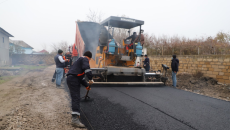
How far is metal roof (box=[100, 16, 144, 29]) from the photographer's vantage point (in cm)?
638

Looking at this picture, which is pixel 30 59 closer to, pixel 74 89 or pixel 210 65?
pixel 210 65

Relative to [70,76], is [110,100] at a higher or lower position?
→ lower

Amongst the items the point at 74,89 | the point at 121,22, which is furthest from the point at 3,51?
the point at 74,89

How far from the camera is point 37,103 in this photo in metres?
3.90

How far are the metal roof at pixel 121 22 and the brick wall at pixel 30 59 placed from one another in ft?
72.5

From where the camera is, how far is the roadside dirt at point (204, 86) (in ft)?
19.1

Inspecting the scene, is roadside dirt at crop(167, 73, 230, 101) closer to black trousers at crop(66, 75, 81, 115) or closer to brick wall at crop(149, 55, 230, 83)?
brick wall at crop(149, 55, 230, 83)

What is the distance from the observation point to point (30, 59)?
25.6m

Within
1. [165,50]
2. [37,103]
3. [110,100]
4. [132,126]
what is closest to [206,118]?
[132,126]

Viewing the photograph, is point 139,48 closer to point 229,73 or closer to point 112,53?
point 112,53

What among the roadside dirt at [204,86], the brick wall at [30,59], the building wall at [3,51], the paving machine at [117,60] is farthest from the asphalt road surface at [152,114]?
the brick wall at [30,59]

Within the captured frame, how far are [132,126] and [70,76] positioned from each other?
55.0 inches

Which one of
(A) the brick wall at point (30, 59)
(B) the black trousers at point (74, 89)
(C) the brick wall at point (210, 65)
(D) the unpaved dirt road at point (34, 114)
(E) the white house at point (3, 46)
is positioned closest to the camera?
(D) the unpaved dirt road at point (34, 114)

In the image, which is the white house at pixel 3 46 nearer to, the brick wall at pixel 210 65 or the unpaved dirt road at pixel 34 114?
the unpaved dirt road at pixel 34 114
